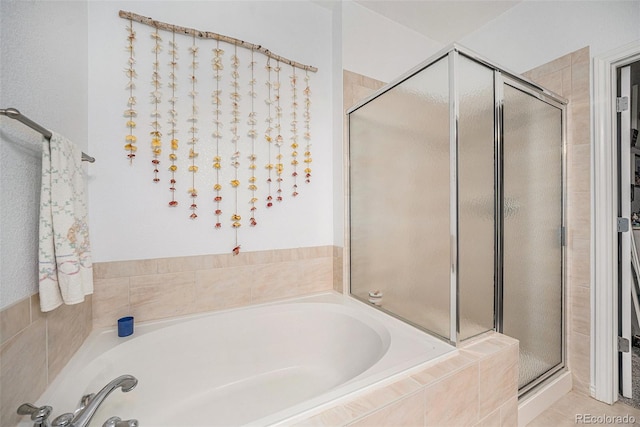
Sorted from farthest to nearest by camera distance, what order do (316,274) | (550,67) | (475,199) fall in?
(316,274), (550,67), (475,199)

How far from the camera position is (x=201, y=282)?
164cm

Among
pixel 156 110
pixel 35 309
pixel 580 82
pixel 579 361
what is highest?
pixel 580 82

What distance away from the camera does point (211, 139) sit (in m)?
1.66

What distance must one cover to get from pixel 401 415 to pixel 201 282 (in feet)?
4.09

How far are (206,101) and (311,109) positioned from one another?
72 centimetres

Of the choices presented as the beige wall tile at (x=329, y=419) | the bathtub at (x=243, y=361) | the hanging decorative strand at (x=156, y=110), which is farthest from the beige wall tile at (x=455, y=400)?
the hanging decorative strand at (x=156, y=110)

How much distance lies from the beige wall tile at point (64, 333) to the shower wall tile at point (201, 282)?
15 cm

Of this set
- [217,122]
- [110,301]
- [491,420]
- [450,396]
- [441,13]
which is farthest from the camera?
[441,13]

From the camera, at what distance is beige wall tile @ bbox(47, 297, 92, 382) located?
1.00 meters

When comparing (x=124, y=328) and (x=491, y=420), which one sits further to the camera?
(x=124, y=328)

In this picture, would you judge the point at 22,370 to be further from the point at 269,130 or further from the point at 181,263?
the point at 269,130

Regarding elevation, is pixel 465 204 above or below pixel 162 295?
above

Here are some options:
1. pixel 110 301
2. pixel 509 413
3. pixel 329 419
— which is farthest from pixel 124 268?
pixel 509 413

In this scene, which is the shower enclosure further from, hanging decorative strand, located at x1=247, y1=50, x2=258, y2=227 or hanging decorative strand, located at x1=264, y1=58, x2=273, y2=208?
hanging decorative strand, located at x1=247, y1=50, x2=258, y2=227
